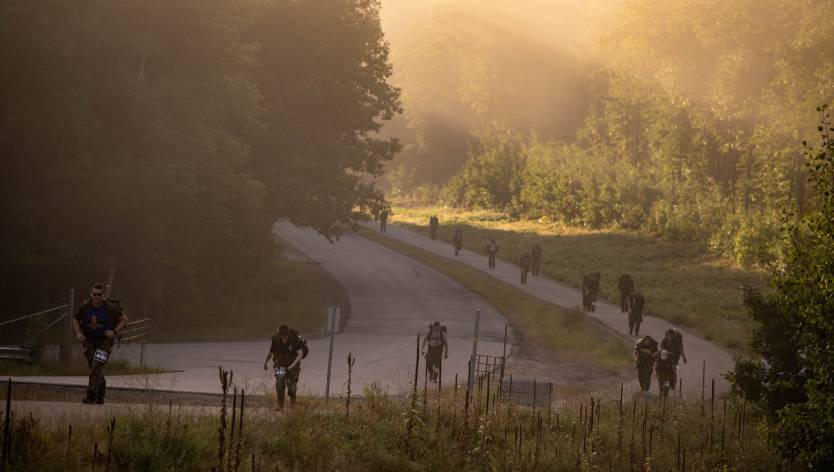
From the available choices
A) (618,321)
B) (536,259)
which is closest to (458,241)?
(536,259)

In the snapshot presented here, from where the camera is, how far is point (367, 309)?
139ft

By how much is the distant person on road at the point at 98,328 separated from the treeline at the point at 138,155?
46.1 ft

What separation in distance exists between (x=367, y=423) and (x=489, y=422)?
179 cm

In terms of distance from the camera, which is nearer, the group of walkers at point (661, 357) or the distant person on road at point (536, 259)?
the group of walkers at point (661, 357)

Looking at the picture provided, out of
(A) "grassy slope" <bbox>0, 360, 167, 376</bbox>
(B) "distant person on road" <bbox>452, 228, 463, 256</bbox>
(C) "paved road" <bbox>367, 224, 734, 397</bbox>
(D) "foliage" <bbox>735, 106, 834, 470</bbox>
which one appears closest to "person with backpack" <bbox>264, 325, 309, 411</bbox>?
(A) "grassy slope" <bbox>0, 360, 167, 376</bbox>

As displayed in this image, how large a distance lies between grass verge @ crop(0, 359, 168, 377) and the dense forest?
1491 centimetres

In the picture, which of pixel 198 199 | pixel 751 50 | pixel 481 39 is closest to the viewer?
pixel 198 199

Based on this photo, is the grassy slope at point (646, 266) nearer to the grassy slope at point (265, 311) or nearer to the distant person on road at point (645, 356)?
the distant person on road at point (645, 356)

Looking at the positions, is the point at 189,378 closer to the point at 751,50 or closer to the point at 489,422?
the point at 489,422

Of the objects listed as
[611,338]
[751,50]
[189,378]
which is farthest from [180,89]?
[751,50]

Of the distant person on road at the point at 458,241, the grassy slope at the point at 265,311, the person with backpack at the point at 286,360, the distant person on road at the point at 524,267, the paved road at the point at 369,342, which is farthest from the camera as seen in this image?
the distant person on road at the point at 458,241

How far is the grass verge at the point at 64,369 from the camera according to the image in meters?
20.6

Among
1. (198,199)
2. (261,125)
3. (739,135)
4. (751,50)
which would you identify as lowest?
(198,199)

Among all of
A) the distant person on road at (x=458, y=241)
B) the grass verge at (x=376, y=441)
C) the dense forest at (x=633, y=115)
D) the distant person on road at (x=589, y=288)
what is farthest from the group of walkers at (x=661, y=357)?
the distant person on road at (x=458, y=241)
